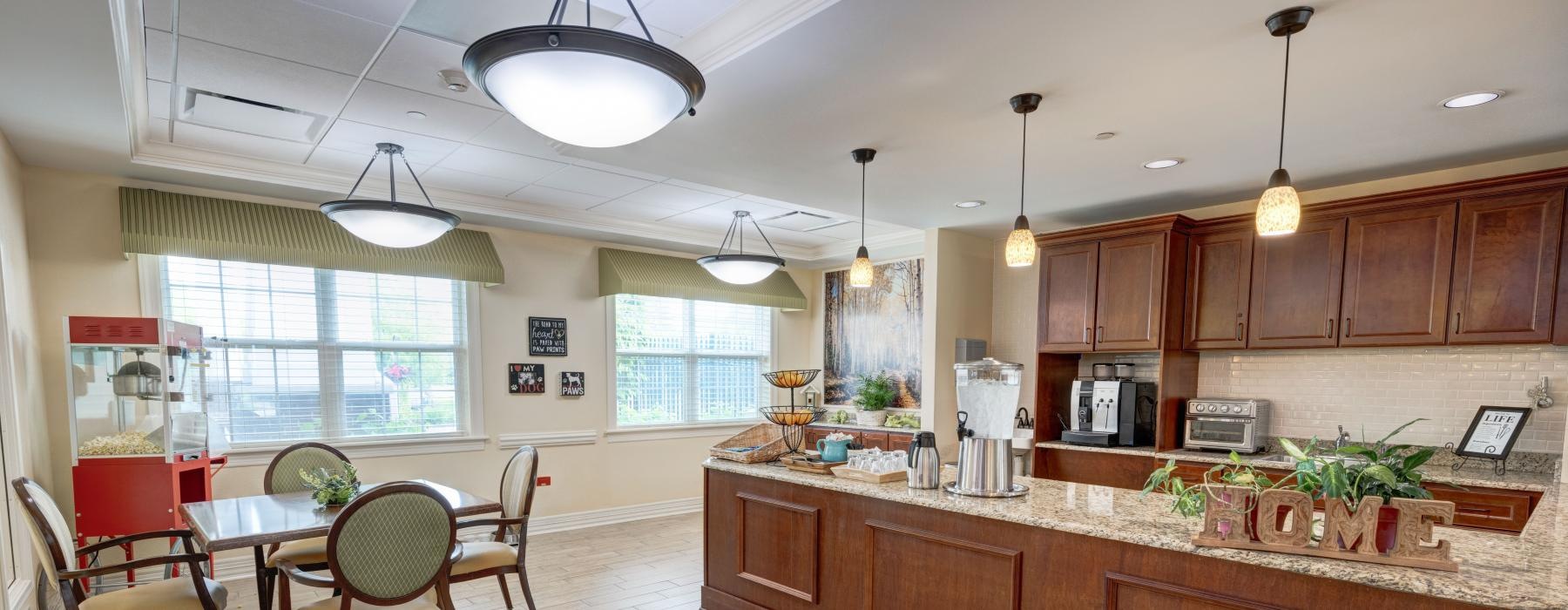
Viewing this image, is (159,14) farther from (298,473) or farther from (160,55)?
(298,473)

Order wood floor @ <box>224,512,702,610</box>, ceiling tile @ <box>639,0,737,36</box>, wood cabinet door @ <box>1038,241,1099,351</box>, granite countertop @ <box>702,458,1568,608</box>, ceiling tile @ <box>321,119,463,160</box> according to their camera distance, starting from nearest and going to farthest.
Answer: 1. granite countertop @ <box>702,458,1568,608</box>
2. ceiling tile @ <box>639,0,737,36</box>
3. ceiling tile @ <box>321,119,463,160</box>
4. wood floor @ <box>224,512,702,610</box>
5. wood cabinet door @ <box>1038,241,1099,351</box>

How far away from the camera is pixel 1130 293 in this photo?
14.4ft

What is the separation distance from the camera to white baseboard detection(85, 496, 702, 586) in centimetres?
420

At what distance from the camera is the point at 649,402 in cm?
648

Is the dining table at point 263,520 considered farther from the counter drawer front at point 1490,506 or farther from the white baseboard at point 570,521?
the counter drawer front at point 1490,506

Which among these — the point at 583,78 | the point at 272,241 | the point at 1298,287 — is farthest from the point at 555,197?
the point at 1298,287

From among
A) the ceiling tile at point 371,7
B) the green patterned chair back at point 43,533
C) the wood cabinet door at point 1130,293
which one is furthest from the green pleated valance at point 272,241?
the wood cabinet door at point 1130,293

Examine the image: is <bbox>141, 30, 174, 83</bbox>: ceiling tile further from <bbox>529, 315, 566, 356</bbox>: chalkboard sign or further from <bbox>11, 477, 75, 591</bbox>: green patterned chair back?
<bbox>529, 315, 566, 356</bbox>: chalkboard sign

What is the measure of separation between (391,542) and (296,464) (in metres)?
1.88

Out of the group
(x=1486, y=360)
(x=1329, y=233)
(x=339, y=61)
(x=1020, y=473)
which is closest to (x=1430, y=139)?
(x=1329, y=233)

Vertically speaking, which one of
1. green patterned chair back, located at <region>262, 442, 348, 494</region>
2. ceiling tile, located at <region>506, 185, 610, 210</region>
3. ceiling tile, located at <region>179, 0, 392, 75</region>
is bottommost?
green patterned chair back, located at <region>262, 442, 348, 494</region>

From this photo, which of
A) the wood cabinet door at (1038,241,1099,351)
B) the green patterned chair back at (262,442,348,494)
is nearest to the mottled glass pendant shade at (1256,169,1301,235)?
the wood cabinet door at (1038,241,1099,351)

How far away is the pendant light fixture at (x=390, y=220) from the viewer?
11.0ft

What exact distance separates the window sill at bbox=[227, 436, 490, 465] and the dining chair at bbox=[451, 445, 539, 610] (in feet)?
5.52
